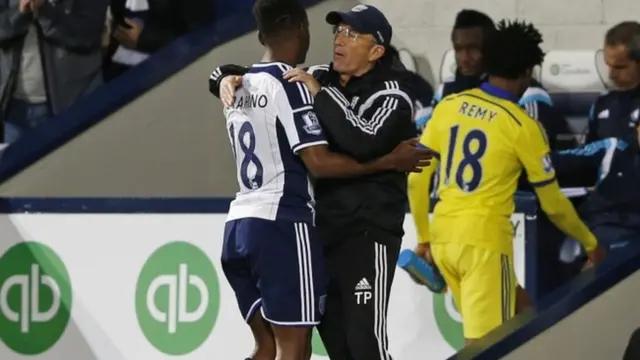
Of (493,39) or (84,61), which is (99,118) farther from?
(493,39)

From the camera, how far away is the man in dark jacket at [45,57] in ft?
→ 24.2

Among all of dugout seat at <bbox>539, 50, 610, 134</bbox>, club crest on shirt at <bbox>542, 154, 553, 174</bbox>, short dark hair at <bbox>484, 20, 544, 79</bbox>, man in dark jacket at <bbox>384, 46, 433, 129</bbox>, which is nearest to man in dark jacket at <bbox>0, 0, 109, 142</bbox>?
man in dark jacket at <bbox>384, 46, 433, 129</bbox>

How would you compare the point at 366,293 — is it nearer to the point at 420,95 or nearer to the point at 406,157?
the point at 406,157

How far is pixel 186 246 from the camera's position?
618cm

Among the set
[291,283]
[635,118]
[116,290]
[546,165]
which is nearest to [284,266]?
[291,283]

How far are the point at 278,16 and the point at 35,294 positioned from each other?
2.13 metres

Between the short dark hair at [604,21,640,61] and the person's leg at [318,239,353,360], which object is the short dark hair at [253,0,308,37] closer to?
the person's leg at [318,239,353,360]

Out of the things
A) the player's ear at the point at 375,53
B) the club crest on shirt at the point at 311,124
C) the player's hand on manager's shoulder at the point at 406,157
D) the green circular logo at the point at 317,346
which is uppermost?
the player's ear at the point at 375,53

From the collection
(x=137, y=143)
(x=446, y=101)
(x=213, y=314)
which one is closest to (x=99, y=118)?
(x=137, y=143)

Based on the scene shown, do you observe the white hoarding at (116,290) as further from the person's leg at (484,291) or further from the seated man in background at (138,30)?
the seated man in background at (138,30)

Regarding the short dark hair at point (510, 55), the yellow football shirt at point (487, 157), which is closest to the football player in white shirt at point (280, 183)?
the yellow football shirt at point (487, 157)

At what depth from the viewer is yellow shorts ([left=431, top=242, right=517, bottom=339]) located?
5613 millimetres

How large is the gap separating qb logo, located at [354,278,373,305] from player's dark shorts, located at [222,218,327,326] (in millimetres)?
103

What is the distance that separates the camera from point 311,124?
459 cm
